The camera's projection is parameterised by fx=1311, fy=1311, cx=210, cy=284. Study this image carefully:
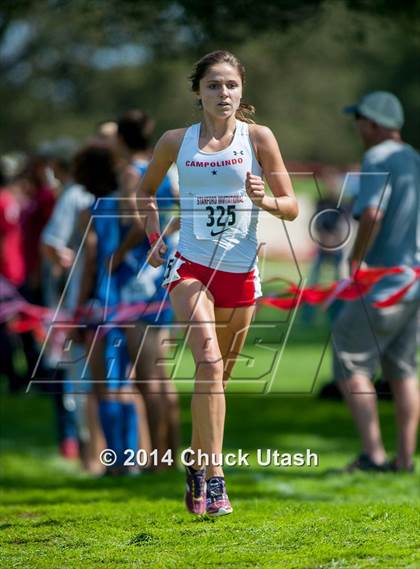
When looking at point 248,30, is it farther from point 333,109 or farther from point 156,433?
point 333,109

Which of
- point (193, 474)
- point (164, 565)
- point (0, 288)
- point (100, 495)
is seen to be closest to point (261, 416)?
point (0, 288)

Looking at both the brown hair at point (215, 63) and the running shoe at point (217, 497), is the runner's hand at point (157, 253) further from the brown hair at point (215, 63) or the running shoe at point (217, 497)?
the running shoe at point (217, 497)

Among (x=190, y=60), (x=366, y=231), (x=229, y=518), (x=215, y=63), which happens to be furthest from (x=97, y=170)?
(x=190, y=60)

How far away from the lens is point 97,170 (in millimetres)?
9547

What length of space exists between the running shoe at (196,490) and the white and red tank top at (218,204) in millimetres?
1016

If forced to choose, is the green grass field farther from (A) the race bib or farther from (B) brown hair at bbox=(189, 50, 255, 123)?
(B) brown hair at bbox=(189, 50, 255, 123)

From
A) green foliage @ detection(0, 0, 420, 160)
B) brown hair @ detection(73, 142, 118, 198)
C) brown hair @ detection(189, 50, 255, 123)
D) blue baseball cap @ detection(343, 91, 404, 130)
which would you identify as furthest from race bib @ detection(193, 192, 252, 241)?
brown hair @ detection(73, 142, 118, 198)

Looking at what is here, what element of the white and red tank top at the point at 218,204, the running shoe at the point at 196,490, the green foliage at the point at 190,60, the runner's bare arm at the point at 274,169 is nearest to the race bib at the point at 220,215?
the white and red tank top at the point at 218,204

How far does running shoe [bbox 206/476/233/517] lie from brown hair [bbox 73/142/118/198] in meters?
3.69

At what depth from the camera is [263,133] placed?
615cm

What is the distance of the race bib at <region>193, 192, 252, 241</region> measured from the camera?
614cm

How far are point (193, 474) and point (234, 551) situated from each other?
73cm

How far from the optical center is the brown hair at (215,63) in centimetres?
621

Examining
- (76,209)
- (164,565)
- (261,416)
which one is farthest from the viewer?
(261,416)
